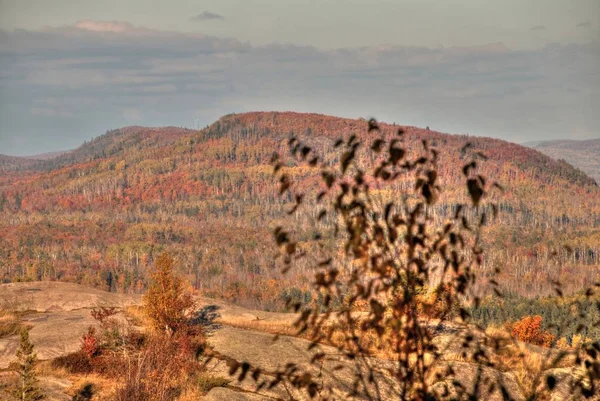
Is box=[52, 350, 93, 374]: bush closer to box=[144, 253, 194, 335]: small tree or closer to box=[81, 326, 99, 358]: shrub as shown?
box=[81, 326, 99, 358]: shrub

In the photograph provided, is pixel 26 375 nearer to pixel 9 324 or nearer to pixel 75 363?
pixel 75 363

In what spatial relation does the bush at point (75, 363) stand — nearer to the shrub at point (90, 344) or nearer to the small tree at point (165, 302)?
the shrub at point (90, 344)

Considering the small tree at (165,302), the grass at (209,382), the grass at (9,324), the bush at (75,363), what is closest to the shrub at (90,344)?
the bush at (75,363)

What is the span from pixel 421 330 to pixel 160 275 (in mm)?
21156

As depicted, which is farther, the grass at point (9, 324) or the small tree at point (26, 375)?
the grass at point (9, 324)

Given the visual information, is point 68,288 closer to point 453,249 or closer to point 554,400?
point 554,400

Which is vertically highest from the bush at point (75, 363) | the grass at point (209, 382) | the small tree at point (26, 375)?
the small tree at point (26, 375)

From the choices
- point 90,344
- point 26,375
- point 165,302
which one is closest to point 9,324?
point 90,344

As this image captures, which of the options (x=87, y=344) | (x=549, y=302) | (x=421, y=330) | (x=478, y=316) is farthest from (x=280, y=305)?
(x=421, y=330)

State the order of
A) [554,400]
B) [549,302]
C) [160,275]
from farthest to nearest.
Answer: [549,302] < [160,275] < [554,400]

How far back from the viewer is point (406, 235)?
26.0ft

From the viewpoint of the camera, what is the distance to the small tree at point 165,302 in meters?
27.3

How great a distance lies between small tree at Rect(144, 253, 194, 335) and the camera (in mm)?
27266

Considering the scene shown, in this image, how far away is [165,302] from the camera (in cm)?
2728
